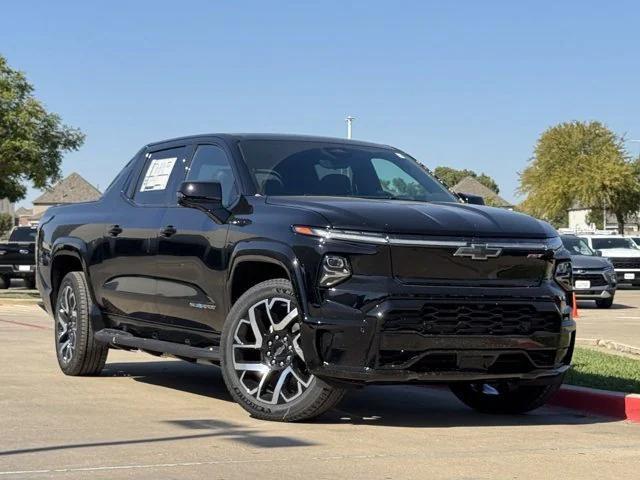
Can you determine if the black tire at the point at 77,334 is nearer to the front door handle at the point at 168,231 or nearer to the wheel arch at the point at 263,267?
the front door handle at the point at 168,231

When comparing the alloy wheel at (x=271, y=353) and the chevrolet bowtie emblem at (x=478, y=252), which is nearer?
the chevrolet bowtie emblem at (x=478, y=252)

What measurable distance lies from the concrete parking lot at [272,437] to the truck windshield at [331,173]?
1.52 metres

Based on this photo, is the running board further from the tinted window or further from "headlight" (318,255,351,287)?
"headlight" (318,255,351,287)

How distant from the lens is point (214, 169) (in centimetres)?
843

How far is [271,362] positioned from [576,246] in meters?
20.3

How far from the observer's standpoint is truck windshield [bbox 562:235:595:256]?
86.4 ft

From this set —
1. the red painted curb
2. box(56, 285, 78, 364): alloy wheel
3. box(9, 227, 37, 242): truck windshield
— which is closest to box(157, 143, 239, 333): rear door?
box(56, 285, 78, 364): alloy wheel

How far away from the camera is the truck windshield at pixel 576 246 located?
26.3 metres

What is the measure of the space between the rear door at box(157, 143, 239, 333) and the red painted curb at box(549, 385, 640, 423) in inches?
107

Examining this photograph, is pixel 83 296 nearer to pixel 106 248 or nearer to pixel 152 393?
pixel 106 248

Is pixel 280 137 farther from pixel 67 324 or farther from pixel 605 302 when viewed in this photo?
pixel 605 302

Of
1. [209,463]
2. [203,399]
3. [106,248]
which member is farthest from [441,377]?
[106,248]

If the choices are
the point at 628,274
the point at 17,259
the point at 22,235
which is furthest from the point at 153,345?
the point at 628,274

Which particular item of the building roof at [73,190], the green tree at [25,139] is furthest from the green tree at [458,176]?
the green tree at [25,139]
